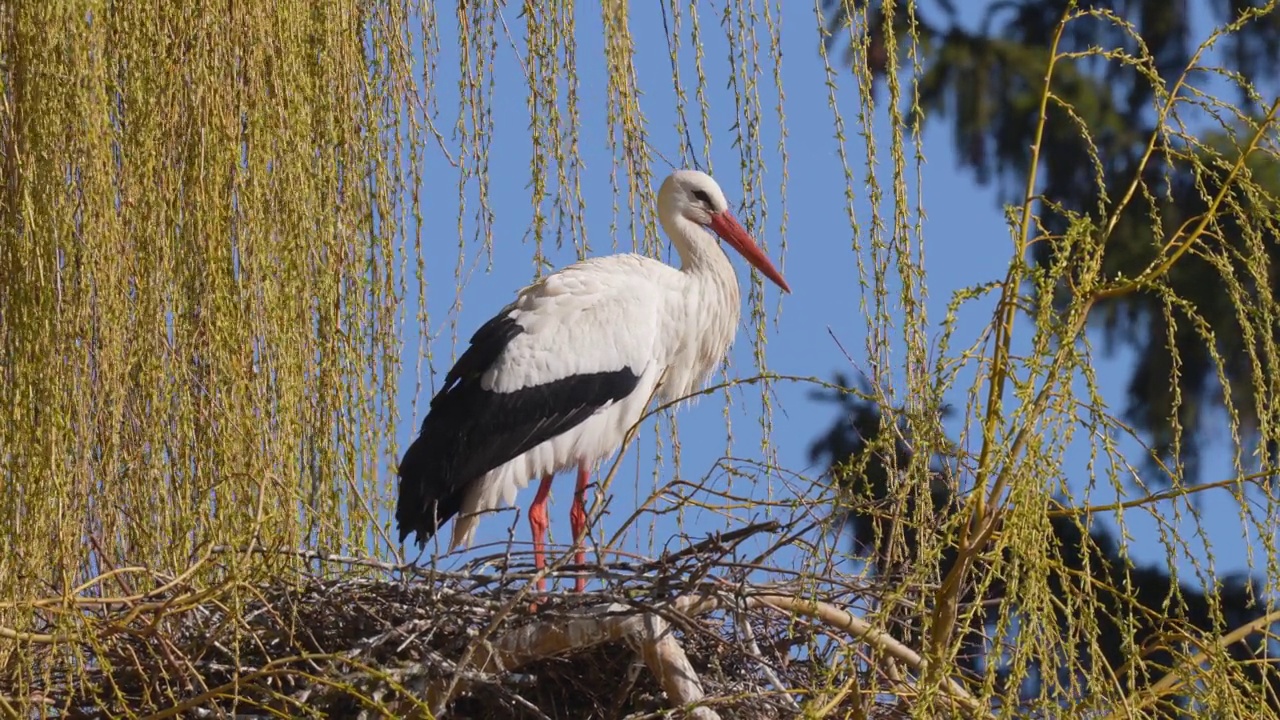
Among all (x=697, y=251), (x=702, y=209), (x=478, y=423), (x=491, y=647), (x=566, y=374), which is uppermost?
(x=702, y=209)

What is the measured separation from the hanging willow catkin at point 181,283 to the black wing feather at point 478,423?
3.79ft

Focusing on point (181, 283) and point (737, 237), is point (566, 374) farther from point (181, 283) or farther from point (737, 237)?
point (181, 283)

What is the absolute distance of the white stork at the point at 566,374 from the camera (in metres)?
4.30

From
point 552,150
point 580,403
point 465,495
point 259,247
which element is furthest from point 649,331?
point 259,247

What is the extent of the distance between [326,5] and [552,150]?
450 mm

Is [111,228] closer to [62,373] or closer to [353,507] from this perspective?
[62,373]

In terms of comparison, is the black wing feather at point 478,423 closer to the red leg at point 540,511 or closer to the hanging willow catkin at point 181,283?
the red leg at point 540,511

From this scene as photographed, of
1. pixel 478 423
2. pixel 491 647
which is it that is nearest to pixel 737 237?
pixel 478 423

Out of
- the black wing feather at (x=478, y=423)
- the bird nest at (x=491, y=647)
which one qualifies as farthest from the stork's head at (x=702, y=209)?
the bird nest at (x=491, y=647)

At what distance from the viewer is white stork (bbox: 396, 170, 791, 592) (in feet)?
14.1

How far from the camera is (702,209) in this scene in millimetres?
4918

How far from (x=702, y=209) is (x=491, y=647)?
217 centimetres

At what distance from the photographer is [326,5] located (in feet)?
9.86

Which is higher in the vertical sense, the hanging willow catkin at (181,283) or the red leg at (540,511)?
the hanging willow catkin at (181,283)
